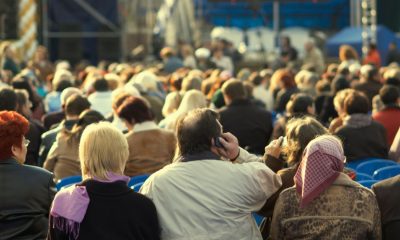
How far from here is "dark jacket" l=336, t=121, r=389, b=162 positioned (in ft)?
37.0

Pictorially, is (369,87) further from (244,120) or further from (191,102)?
(191,102)

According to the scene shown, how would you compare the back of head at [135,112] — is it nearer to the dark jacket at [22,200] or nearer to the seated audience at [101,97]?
the dark jacket at [22,200]

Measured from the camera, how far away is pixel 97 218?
640 cm

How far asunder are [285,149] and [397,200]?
0.86 metres

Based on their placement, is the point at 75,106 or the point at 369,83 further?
the point at 369,83

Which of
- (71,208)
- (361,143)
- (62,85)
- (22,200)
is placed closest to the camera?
(71,208)

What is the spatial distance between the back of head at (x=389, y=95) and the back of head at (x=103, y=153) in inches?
261

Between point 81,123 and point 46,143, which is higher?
point 81,123

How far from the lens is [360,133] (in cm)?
1131

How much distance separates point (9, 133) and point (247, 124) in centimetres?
567

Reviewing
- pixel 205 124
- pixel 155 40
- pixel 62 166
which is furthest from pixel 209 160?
pixel 155 40

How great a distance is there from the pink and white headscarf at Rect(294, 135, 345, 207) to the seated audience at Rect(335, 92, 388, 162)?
4674 millimetres

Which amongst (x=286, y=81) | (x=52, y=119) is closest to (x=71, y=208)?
(x=52, y=119)

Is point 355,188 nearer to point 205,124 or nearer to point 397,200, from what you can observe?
A: point 397,200
